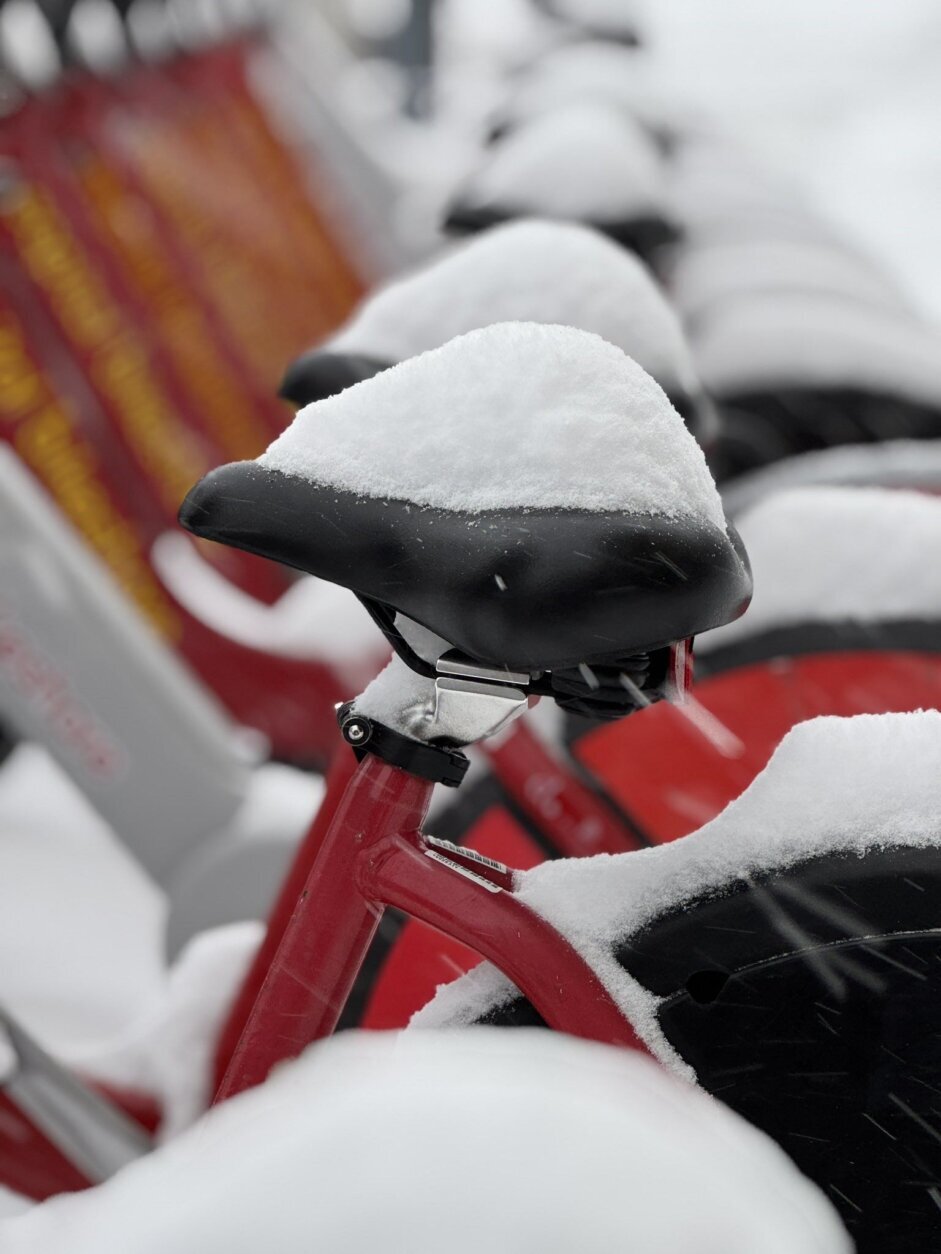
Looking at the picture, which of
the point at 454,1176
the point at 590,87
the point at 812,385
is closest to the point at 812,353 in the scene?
the point at 812,385

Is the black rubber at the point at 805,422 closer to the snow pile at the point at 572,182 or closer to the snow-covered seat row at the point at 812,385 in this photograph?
the snow-covered seat row at the point at 812,385

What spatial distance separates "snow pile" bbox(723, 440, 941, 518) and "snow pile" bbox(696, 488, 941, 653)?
0.06 metres

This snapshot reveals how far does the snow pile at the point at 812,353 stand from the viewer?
5.72 feet

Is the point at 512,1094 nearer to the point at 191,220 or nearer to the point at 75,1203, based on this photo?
the point at 75,1203

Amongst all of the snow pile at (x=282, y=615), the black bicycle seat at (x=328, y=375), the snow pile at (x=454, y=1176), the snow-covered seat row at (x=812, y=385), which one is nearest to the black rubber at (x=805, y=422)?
the snow-covered seat row at (x=812, y=385)

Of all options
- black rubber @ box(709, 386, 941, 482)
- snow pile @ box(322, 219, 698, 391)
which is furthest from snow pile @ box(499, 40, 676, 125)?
snow pile @ box(322, 219, 698, 391)

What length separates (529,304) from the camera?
0.88 m

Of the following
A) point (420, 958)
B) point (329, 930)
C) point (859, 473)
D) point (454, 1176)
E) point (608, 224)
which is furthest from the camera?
point (608, 224)

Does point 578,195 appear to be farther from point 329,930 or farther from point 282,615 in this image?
point 329,930

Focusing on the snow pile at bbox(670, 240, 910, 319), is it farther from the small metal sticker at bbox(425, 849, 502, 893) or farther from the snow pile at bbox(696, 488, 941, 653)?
the small metal sticker at bbox(425, 849, 502, 893)

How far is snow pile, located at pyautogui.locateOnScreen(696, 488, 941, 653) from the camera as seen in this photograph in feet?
3.46

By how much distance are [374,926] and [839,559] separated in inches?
24.2

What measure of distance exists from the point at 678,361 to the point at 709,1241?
62cm

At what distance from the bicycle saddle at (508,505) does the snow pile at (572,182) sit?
938 millimetres
